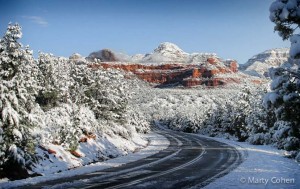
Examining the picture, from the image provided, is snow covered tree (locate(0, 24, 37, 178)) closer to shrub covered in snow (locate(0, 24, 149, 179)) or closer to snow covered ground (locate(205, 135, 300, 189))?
shrub covered in snow (locate(0, 24, 149, 179))

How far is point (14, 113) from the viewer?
14.8m

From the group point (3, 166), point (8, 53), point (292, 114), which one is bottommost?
point (3, 166)

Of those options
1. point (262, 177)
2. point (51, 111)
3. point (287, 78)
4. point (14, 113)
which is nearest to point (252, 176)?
point (262, 177)

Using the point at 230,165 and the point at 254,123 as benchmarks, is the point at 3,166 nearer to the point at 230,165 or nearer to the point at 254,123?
the point at 230,165

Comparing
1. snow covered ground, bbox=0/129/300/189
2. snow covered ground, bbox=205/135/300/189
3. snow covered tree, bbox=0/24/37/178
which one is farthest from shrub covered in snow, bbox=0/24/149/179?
snow covered ground, bbox=205/135/300/189

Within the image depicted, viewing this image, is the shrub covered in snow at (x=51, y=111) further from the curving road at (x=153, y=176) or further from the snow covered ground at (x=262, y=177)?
the snow covered ground at (x=262, y=177)

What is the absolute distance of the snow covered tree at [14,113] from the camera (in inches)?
579

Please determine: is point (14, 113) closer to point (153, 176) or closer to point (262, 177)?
point (153, 176)

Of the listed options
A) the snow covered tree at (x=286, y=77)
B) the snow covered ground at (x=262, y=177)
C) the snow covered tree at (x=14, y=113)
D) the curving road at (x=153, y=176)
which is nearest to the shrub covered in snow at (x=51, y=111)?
the snow covered tree at (x=14, y=113)

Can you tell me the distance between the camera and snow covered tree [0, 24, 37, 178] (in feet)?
48.3

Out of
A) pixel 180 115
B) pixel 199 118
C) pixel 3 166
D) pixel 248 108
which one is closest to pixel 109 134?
pixel 3 166

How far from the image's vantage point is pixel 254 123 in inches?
1624

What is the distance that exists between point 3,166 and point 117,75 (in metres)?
22.0

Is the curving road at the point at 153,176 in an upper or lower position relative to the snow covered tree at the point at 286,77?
lower
